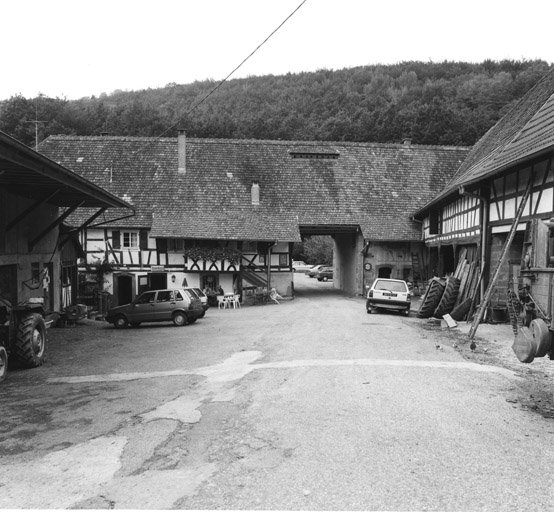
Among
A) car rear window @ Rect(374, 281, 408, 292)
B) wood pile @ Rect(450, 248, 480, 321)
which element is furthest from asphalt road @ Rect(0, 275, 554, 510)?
car rear window @ Rect(374, 281, 408, 292)

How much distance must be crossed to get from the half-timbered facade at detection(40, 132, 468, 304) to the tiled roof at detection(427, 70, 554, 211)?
8.42 meters

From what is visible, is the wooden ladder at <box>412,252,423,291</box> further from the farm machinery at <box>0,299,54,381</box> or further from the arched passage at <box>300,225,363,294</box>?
the farm machinery at <box>0,299,54,381</box>

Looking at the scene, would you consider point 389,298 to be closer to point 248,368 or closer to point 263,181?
point 248,368

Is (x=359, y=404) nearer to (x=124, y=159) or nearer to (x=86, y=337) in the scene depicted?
(x=86, y=337)

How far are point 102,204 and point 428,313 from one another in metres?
12.8

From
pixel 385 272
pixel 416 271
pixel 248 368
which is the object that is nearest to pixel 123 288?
pixel 385 272

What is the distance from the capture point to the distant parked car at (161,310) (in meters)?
21.9

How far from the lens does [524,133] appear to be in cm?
1930

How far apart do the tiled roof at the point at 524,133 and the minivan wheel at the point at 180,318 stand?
1134 centimetres

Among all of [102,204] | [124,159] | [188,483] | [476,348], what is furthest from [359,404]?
[124,159]

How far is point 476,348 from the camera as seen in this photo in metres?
14.2

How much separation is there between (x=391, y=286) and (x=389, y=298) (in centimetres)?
73

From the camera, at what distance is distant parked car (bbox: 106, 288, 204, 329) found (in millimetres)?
21922

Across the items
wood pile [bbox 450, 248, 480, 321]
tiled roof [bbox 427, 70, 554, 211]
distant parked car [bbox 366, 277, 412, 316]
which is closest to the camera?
tiled roof [bbox 427, 70, 554, 211]
